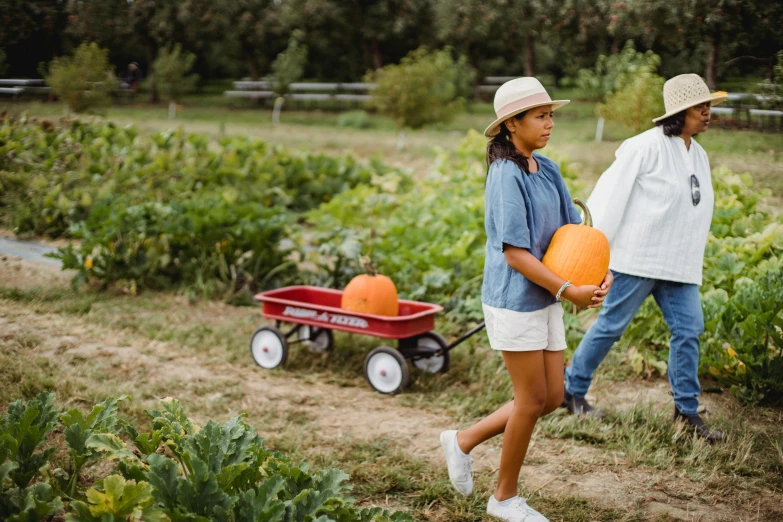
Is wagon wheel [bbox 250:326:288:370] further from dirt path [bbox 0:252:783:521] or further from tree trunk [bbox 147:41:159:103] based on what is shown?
tree trunk [bbox 147:41:159:103]

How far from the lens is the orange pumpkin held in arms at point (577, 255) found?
2.90 metres

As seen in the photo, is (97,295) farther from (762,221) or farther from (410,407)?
(762,221)

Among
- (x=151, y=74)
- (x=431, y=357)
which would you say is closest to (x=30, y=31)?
(x=431, y=357)

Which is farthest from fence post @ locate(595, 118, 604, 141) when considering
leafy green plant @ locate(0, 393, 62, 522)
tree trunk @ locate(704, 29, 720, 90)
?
leafy green plant @ locate(0, 393, 62, 522)

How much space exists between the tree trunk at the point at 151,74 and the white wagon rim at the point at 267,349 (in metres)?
5.53

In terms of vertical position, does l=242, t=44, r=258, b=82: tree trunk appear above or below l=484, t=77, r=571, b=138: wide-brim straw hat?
above

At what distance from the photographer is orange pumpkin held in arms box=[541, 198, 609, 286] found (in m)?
2.90

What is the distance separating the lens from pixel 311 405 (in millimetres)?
4379

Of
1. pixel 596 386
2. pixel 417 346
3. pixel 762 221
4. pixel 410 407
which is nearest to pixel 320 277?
pixel 417 346

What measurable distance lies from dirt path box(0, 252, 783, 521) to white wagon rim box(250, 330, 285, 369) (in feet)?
0.29

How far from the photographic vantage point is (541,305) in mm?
2885

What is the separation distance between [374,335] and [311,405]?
0.55 m

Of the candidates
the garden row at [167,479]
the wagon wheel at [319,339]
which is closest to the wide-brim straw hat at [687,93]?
the garden row at [167,479]

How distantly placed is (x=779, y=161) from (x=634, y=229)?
2.30 metres
